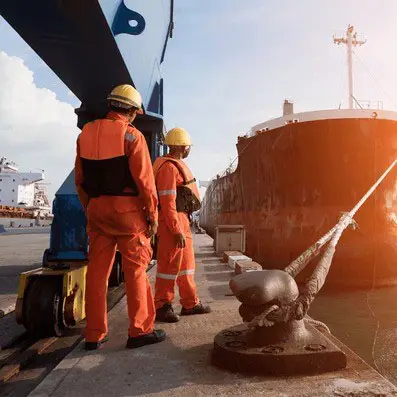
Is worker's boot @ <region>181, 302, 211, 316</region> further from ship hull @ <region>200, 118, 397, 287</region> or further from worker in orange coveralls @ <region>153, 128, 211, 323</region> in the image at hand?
ship hull @ <region>200, 118, 397, 287</region>

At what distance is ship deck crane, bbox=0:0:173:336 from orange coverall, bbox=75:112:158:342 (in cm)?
72

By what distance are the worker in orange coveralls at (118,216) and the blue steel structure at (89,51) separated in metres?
0.71

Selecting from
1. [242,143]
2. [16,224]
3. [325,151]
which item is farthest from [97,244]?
[16,224]

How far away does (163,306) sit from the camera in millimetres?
3072

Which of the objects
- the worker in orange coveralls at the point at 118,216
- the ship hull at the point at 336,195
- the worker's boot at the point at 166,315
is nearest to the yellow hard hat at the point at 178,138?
the worker in orange coveralls at the point at 118,216

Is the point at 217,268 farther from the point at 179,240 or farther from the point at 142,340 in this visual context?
the point at 142,340

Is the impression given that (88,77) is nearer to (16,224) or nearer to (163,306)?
(163,306)

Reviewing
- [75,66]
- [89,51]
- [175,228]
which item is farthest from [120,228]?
[75,66]

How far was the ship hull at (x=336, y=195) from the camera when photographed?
7699 millimetres

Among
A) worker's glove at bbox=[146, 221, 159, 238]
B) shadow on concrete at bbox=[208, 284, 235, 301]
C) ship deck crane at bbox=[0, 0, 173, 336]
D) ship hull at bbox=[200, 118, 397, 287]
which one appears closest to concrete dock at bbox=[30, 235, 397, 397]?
worker's glove at bbox=[146, 221, 159, 238]

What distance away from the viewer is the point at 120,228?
2.38m

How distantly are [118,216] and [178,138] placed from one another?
1.18 m

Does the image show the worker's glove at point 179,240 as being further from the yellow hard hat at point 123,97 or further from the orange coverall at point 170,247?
the yellow hard hat at point 123,97

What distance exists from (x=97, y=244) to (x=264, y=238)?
23.0ft
